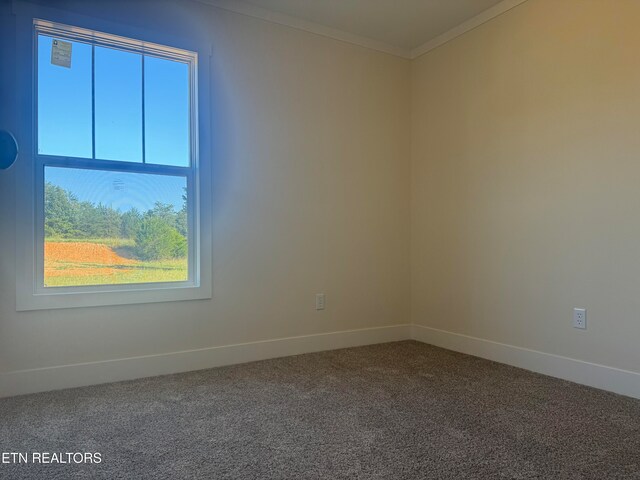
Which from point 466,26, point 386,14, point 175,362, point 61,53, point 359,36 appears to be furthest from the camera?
point 359,36

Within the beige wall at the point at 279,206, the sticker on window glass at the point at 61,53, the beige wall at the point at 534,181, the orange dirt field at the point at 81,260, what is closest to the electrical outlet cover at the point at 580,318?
the beige wall at the point at 534,181

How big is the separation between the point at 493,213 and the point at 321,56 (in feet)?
5.78

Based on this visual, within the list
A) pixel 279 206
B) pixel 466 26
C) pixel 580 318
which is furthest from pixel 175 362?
pixel 466 26

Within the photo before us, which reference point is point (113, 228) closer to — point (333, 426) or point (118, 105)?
point (118, 105)

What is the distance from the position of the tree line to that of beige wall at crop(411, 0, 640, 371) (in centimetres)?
200

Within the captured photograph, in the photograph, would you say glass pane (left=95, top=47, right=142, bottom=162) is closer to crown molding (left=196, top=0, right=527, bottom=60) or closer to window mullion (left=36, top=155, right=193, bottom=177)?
window mullion (left=36, top=155, right=193, bottom=177)

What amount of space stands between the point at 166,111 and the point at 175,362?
1646mm

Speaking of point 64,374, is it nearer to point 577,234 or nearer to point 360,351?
point 360,351

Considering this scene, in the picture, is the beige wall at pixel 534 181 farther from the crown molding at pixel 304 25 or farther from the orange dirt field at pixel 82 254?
the orange dirt field at pixel 82 254

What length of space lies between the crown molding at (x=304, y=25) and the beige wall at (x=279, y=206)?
5cm

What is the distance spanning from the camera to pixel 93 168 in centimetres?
271

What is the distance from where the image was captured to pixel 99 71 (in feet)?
8.96

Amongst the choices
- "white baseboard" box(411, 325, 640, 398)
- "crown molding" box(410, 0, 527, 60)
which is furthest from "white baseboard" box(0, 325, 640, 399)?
"crown molding" box(410, 0, 527, 60)

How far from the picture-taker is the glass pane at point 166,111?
Answer: 113 inches
